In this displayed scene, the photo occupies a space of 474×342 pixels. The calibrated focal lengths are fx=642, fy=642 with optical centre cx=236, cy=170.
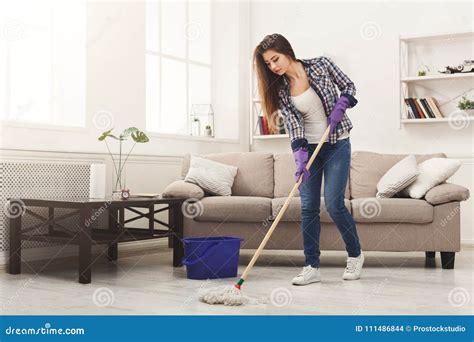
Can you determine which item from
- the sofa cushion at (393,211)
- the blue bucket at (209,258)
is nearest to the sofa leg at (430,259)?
the sofa cushion at (393,211)

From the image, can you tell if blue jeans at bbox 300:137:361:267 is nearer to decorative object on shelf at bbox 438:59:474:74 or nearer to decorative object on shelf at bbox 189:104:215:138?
decorative object on shelf at bbox 438:59:474:74

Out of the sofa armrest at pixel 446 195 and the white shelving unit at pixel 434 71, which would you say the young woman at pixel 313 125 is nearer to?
the sofa armrest at pixel 446 195

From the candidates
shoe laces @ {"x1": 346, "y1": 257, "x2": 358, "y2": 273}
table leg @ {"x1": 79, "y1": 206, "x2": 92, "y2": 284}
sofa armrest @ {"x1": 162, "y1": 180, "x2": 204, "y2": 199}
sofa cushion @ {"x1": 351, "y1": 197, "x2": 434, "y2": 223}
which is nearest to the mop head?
table leg @ {"x1": 79, "y1": 206, "x2": 92, "y2": 284}

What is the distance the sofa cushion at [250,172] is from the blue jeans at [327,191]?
4.38 feet

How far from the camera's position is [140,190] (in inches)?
192

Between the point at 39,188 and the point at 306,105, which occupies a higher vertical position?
the point at 306,105

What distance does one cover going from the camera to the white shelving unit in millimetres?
5273

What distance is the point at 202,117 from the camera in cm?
607

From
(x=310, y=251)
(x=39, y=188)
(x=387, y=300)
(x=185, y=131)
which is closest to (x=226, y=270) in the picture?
(x=310, y=251)

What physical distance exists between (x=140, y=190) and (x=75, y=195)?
72 centimetres

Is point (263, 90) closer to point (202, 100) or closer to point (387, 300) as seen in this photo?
point (387, 300)

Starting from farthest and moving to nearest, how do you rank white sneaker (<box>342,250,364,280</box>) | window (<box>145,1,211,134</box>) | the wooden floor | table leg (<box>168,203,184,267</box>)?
window (<box>145,1,211,134</box>) → table leg (<box>168,203,184,267</box>) → white sneaker (<box>342,250,364,280</box>) → the wooden floor

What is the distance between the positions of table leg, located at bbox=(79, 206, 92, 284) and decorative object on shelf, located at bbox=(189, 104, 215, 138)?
257 centimetres

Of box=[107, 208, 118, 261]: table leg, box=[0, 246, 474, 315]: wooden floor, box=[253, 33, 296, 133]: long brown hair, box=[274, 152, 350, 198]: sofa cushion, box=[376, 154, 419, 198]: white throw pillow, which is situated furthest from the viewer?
box=[274, 152, 350, 198]: sofa cushion
